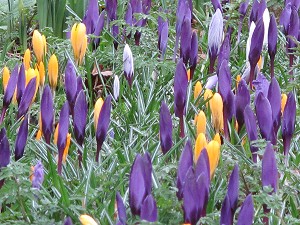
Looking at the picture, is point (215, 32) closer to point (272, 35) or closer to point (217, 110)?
point (272, 35)

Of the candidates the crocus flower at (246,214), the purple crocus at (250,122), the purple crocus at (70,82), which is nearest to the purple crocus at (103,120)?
the purple crocus at (70,82)

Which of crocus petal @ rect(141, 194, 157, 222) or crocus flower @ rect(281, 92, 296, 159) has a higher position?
crocus flower @ rect(281, 92, 296, 159)

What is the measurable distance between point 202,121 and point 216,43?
0.94m

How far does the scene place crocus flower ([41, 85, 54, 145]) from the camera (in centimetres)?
232

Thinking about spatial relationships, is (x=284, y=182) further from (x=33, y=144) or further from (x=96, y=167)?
(x=33, y=144)

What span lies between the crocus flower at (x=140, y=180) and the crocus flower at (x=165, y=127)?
410 mm

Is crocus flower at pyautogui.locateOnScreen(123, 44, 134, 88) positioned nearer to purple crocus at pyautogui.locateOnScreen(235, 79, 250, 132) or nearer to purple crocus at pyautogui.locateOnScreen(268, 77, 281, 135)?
purple crocus at pyautogui.locateOnScreen(235, 79, 250, 132)

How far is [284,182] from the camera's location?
2.30m

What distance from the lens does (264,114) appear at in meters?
2.20

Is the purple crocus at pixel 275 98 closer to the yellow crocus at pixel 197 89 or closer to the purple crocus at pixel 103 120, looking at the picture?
the purple crocus at pixel 103 120

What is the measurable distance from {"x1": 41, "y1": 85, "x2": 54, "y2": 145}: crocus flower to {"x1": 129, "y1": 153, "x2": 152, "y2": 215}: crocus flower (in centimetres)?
64

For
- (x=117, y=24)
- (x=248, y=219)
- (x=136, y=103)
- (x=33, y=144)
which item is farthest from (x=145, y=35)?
(x=248, y=219)

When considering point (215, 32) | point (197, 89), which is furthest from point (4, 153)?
point (215, 32)

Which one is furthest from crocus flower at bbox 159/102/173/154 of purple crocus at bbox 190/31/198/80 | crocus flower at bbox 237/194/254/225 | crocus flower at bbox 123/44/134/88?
crocus flower at bbox 123/44/134/88
